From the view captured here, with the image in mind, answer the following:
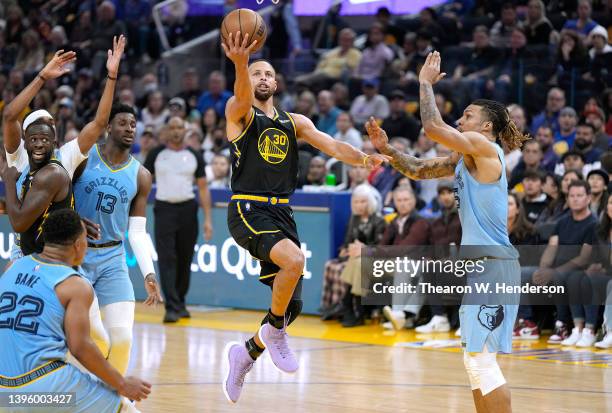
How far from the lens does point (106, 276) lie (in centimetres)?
792

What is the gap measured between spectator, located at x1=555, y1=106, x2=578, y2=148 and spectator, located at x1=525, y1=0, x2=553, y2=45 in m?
2.10

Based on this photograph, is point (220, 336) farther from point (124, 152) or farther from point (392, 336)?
point (124, 152)

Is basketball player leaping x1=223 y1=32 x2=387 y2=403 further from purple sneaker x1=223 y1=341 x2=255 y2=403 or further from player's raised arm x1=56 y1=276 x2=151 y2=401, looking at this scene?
player's raised arm x1=56 y1=276 x2=151 y2=401

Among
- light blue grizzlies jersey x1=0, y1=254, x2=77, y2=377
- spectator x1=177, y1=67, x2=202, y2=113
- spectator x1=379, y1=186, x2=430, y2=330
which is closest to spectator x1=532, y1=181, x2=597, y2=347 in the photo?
spectator x1=379, y1=186, x2=430, y2=330

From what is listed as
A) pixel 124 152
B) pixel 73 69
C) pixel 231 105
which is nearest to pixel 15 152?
pixel 124 152

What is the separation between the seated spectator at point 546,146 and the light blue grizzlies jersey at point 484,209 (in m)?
7.14

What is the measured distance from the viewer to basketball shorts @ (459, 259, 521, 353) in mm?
7125

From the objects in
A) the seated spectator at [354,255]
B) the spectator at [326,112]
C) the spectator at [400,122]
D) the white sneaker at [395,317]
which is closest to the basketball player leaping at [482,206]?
the white sneaker at [395,317]

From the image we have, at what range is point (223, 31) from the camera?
760 cm

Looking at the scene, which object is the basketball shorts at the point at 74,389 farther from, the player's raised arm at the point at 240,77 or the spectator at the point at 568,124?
the spectator at the point at 568,124

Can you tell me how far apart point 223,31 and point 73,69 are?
627 inches

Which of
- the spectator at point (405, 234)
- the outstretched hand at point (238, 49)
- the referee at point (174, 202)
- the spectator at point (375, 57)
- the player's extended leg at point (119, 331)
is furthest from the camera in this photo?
the spectator at point (375, 57)

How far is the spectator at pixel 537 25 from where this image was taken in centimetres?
1638

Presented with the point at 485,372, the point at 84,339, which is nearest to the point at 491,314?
the point at 485,372
